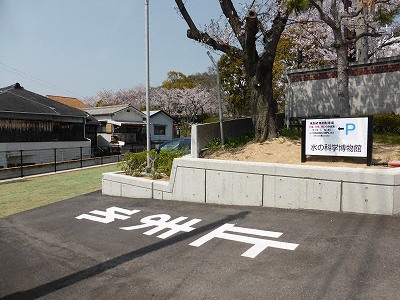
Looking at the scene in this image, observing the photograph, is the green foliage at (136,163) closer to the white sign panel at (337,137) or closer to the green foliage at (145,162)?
the green foliage at (145,162)

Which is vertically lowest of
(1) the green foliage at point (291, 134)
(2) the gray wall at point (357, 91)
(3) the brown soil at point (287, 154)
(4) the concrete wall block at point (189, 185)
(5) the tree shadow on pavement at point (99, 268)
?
(5) the tree shadow on pavement at point (99, 268)

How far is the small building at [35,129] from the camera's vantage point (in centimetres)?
2114

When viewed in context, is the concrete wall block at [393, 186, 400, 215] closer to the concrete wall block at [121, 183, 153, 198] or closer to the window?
the concrete wall block at [121, 183, 153, 198]

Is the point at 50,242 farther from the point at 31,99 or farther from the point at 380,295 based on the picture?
the point at 31,99

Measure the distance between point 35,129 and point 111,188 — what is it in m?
15.4

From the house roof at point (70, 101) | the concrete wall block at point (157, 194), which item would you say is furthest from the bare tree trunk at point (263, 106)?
the house roof at point (70, 101)

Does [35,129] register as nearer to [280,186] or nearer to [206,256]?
[280,186]

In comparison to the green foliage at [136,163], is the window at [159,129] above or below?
above

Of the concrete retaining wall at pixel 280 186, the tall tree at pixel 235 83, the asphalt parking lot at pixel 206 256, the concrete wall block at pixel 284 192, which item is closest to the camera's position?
the asphalt parking lot at pixel 206 256

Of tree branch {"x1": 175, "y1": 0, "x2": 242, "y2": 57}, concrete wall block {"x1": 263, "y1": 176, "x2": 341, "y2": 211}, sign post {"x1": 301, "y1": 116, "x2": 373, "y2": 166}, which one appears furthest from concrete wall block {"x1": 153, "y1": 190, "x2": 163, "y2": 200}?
tree branch {"x1": 175, "y1": 0, "x2": 242, "y2": 57}

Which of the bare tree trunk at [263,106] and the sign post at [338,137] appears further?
the bare tree trunk at [263,106]

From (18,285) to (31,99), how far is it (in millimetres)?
24289

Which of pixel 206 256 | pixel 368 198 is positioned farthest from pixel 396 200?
pixel 206 256

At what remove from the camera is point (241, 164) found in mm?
7660
